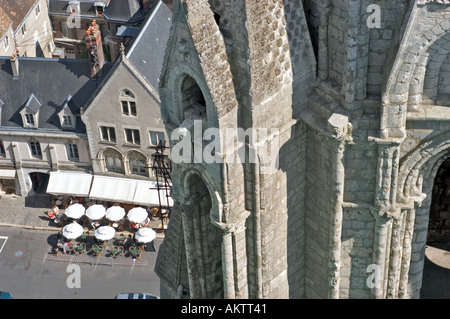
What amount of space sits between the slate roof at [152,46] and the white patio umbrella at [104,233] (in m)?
13.1

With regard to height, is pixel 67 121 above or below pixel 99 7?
below

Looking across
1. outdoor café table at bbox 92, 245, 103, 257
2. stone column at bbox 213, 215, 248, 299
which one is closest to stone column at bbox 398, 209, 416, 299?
stone column at bbox 213, 215, 248, 299

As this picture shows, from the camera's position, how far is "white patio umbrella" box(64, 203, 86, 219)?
266ft

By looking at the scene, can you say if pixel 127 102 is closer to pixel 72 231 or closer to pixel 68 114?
pixel 68 114

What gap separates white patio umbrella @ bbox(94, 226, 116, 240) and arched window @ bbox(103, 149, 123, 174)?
263 inches

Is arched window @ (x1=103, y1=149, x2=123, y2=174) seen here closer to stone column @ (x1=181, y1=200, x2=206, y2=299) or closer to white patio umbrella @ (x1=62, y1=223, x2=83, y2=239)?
white patio umbrella @ (x1=62, y1=223, x2=83, y2=239)

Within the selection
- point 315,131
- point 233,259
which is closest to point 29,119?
point 233,259

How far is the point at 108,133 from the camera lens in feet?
264

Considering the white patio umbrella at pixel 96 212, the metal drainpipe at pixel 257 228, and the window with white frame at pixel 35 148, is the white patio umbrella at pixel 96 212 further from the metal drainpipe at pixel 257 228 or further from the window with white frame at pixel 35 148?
the metal drainpipe at pixel 257 228

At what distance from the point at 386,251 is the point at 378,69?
21.0 feet

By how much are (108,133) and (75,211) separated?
7.70 metres

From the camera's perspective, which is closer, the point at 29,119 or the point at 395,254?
the point at 395,254

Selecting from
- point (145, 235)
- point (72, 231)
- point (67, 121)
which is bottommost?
point (72, 231)

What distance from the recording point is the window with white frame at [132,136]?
3137 inches
